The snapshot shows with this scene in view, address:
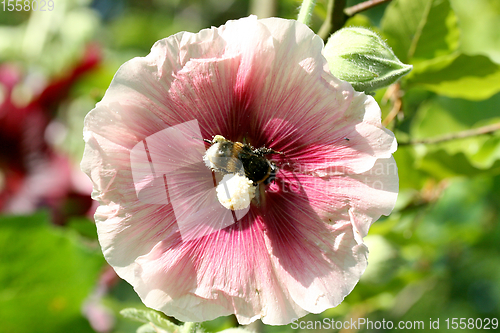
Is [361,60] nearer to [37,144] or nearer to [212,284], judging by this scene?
[212,284]

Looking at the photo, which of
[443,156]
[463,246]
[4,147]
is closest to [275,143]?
[443,156]

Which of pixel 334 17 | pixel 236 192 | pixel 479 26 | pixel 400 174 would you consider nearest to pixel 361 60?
pixel 334 17

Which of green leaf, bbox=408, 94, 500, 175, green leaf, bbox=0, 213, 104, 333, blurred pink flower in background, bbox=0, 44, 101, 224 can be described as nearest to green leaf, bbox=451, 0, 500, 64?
green leaf, bbox=408, 94, 500, 175

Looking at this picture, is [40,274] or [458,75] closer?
[458,75]

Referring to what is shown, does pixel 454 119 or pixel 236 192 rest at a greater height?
pixel 236 192

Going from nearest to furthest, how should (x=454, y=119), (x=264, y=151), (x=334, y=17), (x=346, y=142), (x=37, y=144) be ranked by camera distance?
(x=346, y=142) < (x=264, y=151) < (x=334, y=17) < (x=454, y=119) < (x=37, y=144)

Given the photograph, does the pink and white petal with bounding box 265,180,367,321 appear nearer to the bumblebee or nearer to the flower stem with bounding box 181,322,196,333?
the bumblebee

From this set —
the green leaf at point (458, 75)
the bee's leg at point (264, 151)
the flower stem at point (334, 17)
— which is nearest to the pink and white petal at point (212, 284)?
the bee's leg at point (264, 151)
